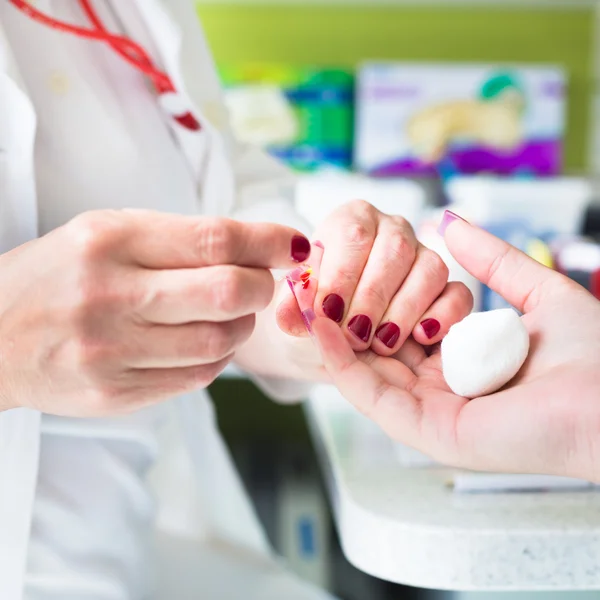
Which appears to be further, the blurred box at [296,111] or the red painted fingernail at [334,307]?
the blurred box at [296,111]

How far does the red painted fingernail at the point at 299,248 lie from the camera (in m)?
0.47

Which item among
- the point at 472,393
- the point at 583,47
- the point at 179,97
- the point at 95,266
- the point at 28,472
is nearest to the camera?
the point at 95,266

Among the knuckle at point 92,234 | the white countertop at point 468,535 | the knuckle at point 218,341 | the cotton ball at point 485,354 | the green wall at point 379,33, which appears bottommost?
the green wall at point 379,33

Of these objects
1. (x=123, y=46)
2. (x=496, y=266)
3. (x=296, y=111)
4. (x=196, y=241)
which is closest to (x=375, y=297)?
(x=496, y=266)

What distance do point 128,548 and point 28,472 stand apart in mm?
165

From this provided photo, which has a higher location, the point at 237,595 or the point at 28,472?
the point at 28,472

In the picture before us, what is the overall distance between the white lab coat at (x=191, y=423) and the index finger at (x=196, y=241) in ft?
0.85

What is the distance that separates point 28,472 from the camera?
2.24 ft

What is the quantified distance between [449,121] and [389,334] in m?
2.17

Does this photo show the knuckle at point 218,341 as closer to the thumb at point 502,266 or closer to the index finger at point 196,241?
the index finger at point 196,241

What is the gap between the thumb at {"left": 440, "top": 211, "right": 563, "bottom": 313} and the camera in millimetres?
625

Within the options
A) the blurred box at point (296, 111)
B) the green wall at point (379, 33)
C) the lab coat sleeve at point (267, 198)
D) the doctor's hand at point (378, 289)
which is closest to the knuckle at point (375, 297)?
the doctor's hand at point (378, 289)

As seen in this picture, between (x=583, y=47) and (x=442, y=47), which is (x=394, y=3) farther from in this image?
(x=583, y=47)

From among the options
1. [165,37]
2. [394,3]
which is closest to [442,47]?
[394,3]
